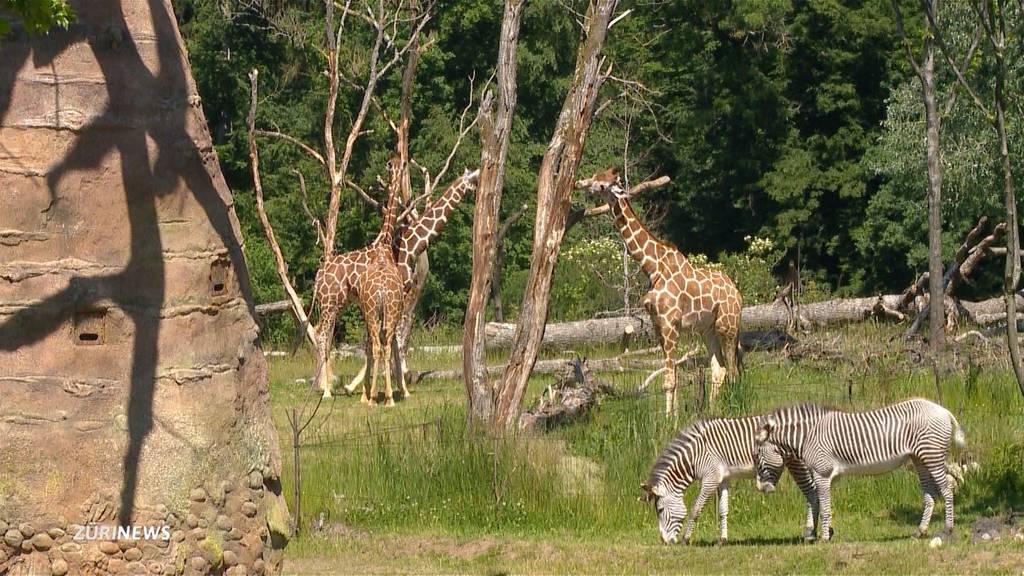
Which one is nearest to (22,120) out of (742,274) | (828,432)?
(828,432)

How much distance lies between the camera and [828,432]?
10406 mm

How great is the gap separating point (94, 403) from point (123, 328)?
0.36m

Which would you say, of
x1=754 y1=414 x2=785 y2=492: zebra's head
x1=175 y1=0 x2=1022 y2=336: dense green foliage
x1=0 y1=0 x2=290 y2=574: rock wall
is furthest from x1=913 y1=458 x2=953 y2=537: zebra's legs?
x1=175 y1=0 x2=1022 y2=336: dense green foliage

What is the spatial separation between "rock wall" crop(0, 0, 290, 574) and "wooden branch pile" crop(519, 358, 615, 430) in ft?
23.5

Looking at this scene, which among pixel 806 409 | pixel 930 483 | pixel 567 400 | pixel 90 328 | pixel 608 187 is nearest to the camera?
pixel 90 328

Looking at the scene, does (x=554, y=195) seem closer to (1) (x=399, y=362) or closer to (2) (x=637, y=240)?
(2) (x=637, y=240)

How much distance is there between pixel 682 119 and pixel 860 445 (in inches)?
1060

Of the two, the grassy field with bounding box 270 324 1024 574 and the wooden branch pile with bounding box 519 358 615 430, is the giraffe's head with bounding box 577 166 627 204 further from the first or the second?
the grassy field with bounding box 270 324 1024 574

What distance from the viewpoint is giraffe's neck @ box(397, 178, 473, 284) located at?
1978 centimetres

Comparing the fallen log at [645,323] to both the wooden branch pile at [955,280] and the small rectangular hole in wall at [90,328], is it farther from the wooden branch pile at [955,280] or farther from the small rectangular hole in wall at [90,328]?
the small rectangular hole in wall at [90,328]

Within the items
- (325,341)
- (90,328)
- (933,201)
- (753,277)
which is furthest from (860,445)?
(753,277)

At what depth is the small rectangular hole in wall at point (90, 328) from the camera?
644cm

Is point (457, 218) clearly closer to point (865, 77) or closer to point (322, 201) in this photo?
point (322, 201)

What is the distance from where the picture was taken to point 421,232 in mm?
19984
